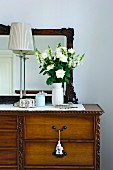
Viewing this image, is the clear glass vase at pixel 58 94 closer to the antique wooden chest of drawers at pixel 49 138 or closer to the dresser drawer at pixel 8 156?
the antique wooden chest of drawers at pixel 49 138

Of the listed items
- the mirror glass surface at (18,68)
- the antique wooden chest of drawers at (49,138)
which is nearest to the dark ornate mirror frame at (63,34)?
the mirror glass surface at (18,68)

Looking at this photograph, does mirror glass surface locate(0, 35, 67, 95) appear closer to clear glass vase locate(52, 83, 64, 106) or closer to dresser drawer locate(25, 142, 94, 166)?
clear glass vase locate(52, 83, 64, 106)

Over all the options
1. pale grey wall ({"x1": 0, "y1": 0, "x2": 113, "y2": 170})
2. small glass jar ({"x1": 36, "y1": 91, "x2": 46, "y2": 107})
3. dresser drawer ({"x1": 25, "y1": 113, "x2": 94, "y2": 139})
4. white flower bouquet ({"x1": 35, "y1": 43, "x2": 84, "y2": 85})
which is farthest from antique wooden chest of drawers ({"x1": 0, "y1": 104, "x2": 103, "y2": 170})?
pale grey wall ({"x1": 0, "y1": 0, "x2": 113, "y2": 170})

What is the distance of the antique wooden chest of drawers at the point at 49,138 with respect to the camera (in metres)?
2.41

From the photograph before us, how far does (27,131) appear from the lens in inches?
95.5

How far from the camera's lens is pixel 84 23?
9.68ft

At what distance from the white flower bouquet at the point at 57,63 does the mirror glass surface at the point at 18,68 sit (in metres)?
0.16

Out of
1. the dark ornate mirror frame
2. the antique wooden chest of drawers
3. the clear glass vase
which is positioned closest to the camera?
the antique wooden chest of drawers

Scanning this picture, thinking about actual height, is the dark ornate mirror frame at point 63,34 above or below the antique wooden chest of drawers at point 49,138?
above

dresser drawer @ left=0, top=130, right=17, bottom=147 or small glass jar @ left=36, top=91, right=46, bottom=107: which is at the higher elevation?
small glass jar @ left=36, top=91, right=46, bottom=107

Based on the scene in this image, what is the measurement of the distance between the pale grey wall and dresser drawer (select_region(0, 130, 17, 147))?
2.84 feet

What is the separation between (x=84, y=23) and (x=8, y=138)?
1.33 metres

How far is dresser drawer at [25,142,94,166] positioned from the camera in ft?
7.94

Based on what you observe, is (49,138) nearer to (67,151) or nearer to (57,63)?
(67,151)
